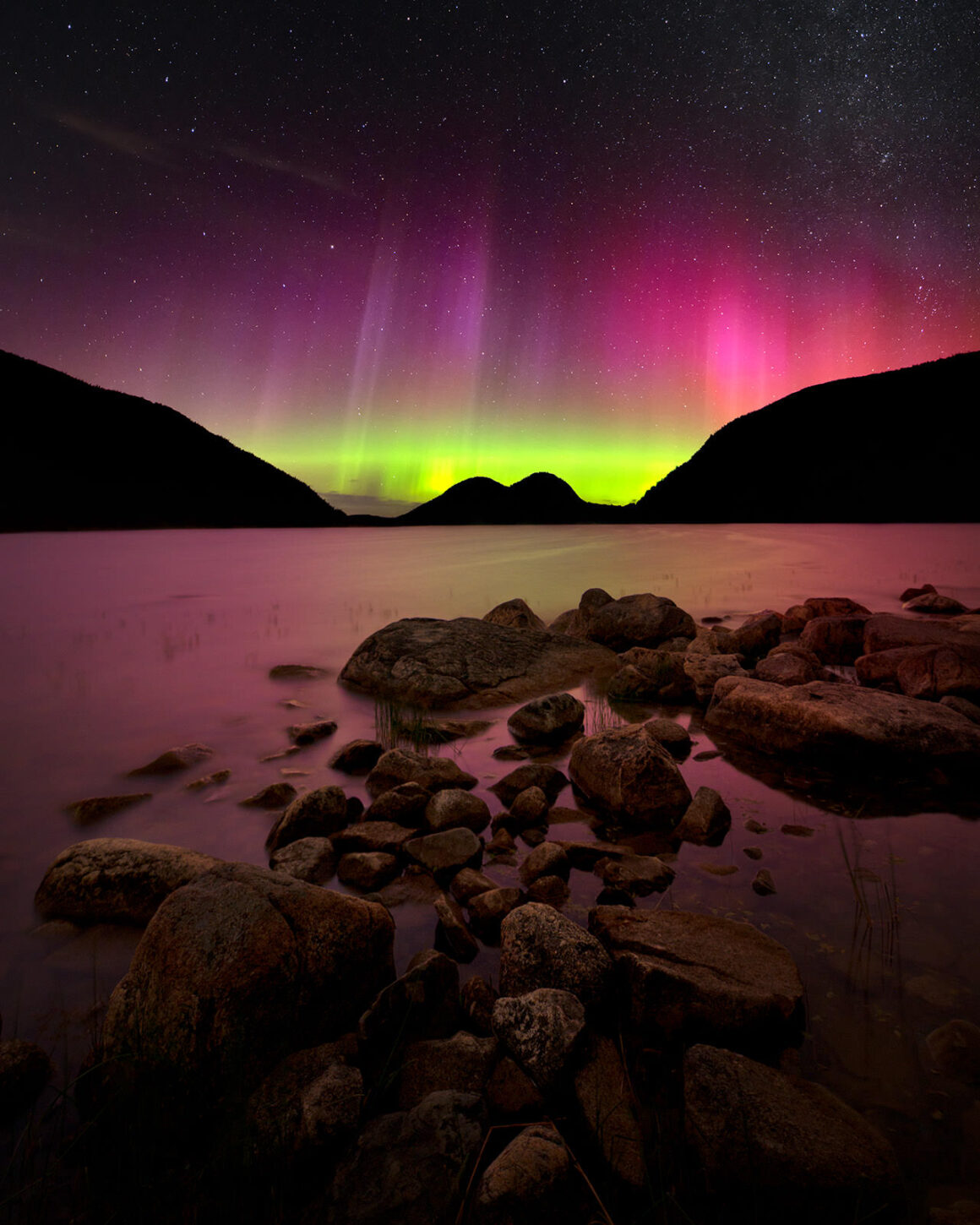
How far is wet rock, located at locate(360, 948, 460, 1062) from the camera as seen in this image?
2328 millimetres

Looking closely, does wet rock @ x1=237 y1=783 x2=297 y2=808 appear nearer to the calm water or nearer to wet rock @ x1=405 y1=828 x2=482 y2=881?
→ the calm water

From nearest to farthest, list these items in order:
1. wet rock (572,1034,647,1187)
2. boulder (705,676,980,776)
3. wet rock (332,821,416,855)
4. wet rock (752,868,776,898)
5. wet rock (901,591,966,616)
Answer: wet rock (572,1034,647,1187), wet rock (752,868,776,898), wet rock (332,821,416,855), boulder (705,676,980,776), wet rock (901,591,966,616)

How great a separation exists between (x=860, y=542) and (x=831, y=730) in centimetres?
3837

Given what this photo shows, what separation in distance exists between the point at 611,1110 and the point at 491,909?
111 centimetres

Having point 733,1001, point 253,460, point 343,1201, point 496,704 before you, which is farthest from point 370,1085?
point 253,460

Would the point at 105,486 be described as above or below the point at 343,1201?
above

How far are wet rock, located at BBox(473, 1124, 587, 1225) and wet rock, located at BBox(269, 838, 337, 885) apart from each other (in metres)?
1.93

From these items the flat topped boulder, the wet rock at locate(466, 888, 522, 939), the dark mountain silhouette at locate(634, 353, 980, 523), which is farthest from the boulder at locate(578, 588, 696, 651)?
the dark mountain silhouette at locate(634, 353, 980, 523)

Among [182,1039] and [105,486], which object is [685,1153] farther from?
[105,486]

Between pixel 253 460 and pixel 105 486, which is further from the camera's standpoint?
pixel 253 460

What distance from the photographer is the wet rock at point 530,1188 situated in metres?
1.73

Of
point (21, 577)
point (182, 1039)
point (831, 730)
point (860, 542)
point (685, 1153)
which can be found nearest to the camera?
point (685, 1153)

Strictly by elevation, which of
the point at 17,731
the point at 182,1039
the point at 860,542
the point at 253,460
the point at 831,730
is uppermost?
the point at 253,460

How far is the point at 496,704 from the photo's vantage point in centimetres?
699
